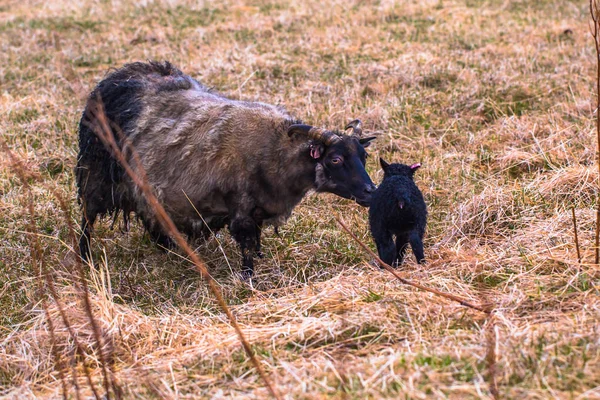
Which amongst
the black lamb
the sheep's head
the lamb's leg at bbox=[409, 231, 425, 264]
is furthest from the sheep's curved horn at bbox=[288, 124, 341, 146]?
the lamb's leg at bbox=[409, 231, 425, 264]

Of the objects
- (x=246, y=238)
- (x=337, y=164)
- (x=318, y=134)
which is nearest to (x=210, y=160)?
(x=246, y=238)

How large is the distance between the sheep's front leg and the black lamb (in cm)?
112

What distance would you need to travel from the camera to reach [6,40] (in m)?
14.2

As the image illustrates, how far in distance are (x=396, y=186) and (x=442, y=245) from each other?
106cm

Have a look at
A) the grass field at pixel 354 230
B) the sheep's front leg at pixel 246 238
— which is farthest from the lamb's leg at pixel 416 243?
the sheep's front leg at pixel 246 238

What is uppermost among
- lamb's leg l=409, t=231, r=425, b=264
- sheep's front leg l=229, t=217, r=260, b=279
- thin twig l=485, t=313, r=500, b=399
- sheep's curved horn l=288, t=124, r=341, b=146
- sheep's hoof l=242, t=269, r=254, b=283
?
sheep's curved horn l=288, t=124, r=341, b=146

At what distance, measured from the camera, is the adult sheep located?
638 centimetres

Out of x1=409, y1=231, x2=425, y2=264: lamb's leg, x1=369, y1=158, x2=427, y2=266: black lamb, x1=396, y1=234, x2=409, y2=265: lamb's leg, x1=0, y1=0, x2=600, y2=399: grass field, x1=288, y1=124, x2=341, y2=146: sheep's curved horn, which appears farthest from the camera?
x1=288, y1=124, x2=341, y2=146: sheep's curved horn

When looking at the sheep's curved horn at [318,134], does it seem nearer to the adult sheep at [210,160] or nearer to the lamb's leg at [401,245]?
the adult sheep at [210,160]

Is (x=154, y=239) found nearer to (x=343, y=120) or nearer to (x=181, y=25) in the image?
(x=343, y=120)

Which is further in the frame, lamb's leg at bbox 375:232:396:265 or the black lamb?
lamb's leg at bbox 375:232:396:265

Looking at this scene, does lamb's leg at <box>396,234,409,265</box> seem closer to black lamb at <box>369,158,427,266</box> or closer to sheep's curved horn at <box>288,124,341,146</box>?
black lamb at <box>369,158,427,266</box>

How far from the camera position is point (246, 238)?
21.3 ft

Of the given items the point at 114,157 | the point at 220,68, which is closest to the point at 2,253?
the point at 114,157
